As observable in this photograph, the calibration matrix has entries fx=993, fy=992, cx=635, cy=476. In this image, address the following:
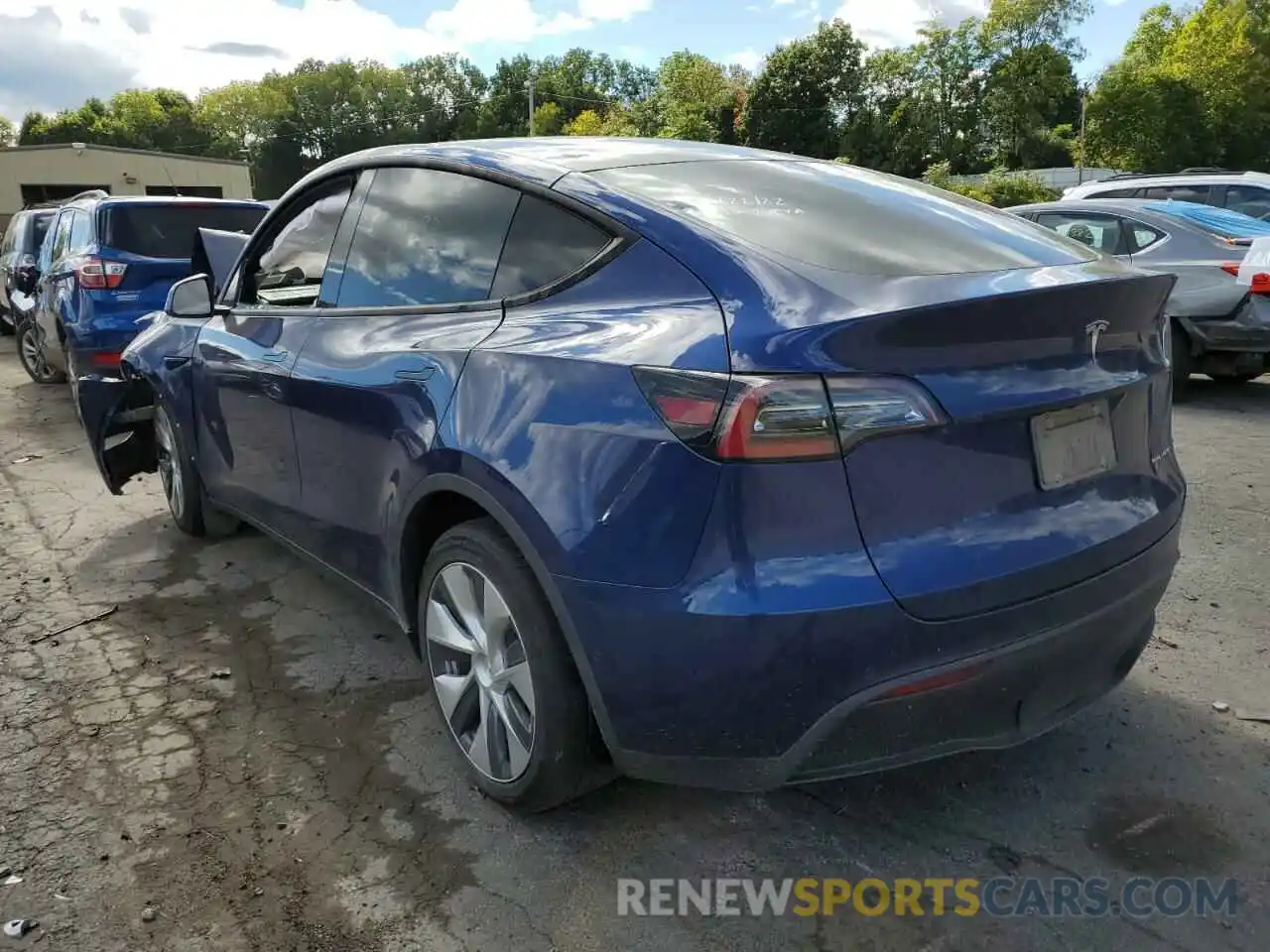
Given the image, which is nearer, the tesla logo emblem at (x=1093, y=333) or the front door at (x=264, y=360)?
the tesla logo emblem at (x=1093, y=333)

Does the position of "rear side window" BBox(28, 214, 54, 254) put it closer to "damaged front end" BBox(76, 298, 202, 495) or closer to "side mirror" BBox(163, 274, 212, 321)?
"damaged front end" BBox(76, 298, 202, 495)

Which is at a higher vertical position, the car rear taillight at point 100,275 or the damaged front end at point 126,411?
the car rear taillight at point 100,275

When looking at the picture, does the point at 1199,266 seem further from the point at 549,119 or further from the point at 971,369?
the point at 549,119

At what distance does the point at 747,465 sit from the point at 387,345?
1372 mm

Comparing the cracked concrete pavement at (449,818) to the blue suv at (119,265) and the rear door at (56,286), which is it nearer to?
the blue suv at (119,265)

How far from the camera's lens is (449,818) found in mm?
2607

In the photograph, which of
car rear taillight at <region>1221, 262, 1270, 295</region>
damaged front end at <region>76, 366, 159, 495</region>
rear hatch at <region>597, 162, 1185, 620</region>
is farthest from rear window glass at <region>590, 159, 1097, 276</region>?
car rear taillight at <region>1221, 262, 1270, 295</region>

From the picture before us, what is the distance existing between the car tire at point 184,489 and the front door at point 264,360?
0.35 meters

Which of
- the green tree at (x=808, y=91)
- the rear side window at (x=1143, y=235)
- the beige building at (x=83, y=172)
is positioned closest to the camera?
the rear side window at (x=1143, y=235)

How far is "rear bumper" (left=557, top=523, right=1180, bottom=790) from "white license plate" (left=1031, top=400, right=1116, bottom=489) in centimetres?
24

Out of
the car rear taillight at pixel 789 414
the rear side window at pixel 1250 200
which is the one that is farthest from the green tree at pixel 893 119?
the car rear taillight at pixel 789 414

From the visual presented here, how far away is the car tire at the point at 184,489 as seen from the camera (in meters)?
4.60

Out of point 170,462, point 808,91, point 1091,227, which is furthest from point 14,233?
point 808,91

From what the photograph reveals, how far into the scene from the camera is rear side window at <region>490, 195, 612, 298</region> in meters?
2.40
